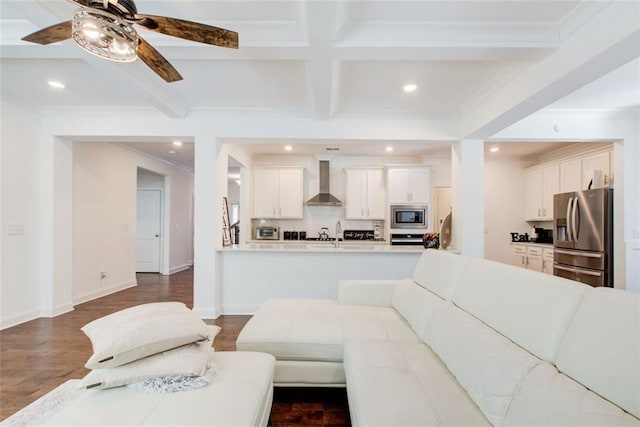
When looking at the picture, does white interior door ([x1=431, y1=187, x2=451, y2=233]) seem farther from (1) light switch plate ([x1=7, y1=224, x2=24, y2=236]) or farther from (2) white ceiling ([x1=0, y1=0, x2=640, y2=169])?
(1) light switch plate ([x1=7, y1=224, x2=24, y2=236])

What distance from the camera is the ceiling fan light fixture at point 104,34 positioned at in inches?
55.0

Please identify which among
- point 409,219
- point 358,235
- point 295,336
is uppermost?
point 409,219

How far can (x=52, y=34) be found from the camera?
5.35 feet

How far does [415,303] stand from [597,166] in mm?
4491

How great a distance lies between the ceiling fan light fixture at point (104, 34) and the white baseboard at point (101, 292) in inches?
164

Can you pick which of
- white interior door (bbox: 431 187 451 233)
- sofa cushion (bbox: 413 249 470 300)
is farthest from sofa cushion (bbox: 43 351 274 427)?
white interior door (bbox: 431 187 451 233)

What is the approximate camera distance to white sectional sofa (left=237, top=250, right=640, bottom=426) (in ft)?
2.96

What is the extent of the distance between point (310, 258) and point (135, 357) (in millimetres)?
2720

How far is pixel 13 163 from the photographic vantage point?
3477 mm

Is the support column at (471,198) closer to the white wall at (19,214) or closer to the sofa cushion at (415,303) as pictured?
the sofa cushion at (415,303)

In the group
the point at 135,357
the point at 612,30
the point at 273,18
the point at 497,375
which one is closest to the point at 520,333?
the point at 497,375

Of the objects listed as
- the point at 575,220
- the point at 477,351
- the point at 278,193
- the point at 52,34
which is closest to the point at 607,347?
the point at 477,351

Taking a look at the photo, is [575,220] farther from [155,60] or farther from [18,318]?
[18,318]

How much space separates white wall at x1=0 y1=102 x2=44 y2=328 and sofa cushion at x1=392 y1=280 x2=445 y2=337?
4.29 m
